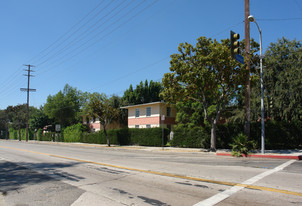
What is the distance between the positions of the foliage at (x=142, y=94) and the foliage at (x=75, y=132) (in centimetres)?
943

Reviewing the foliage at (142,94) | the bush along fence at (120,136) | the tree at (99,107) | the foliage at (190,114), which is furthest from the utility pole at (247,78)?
the foliage at (142,94)

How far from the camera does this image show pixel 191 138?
22.8 m

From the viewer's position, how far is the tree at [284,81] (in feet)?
66.8

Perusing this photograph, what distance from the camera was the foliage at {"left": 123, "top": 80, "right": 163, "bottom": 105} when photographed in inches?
1766

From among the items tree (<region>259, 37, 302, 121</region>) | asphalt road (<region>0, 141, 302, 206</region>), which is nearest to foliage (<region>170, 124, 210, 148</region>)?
tree (<region>259, 37, 302, 121</region>)

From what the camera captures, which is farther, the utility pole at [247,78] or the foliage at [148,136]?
the foliage at [148,136]

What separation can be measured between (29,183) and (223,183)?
6382 mm

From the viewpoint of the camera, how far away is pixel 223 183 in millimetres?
7062

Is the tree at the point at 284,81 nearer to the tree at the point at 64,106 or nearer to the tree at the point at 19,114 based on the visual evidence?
the tree at the point at 64,106

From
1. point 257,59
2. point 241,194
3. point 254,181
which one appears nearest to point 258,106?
point 257,59

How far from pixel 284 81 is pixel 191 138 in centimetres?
995

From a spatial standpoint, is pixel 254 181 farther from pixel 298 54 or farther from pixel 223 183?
pixel 298 54

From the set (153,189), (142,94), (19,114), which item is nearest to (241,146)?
(153,189)

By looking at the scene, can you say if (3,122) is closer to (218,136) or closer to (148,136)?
(148,136)
